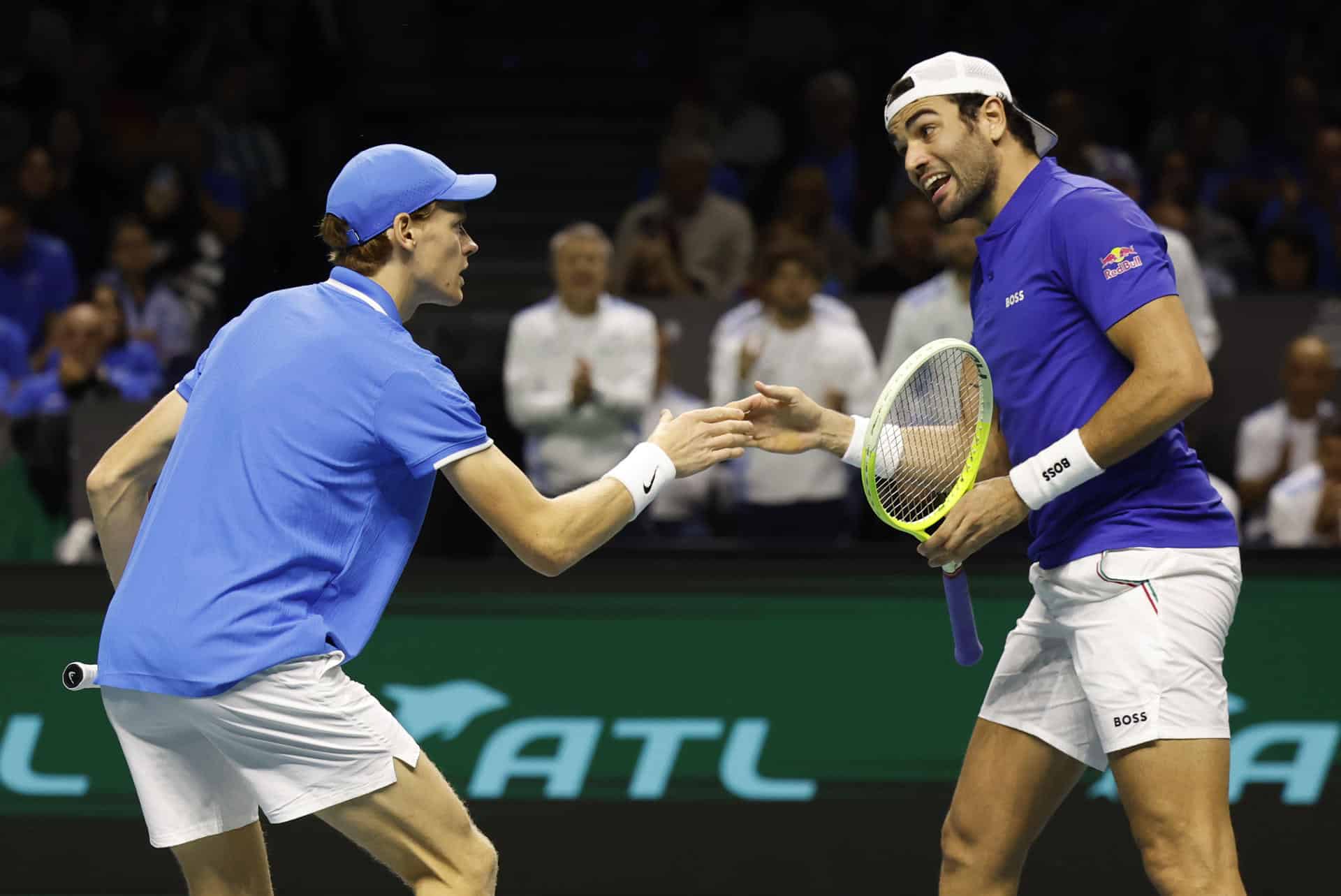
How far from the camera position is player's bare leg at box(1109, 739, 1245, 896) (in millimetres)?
3811

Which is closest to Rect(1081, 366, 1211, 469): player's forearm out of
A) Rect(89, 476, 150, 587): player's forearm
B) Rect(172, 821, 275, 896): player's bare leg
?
Rect(172, 821, 275, 896): player's bare leg

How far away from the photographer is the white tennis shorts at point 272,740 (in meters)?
3.63

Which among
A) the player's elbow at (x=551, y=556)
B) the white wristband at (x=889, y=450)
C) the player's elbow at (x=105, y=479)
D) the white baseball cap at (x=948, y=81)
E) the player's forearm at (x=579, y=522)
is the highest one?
the white baseball cap at (x=948, y=81)

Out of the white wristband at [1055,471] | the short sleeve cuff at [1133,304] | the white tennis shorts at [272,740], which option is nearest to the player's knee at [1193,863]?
the white wristband at [1055,471]

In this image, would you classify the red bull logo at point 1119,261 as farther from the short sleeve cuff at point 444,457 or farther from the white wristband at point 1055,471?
the short sleeve cuff at point 444,457

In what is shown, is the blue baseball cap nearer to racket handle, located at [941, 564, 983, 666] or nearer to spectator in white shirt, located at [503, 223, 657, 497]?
racket handle, located at [941, 564, 983, 666]

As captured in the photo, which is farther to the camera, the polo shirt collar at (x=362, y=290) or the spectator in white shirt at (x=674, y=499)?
the spectator in white shirt at (x=674, y=499)

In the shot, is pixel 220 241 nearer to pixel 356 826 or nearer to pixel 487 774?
pixel 487 774

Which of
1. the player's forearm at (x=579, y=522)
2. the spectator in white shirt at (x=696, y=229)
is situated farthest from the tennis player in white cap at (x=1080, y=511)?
the spectator in white shirt at (x=696, y=229)

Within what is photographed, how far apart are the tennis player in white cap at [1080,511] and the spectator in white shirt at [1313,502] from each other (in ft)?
10.0

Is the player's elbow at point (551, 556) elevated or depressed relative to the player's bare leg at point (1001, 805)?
elevated

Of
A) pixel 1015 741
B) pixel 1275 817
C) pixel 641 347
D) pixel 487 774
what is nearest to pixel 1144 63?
pixel 641 347

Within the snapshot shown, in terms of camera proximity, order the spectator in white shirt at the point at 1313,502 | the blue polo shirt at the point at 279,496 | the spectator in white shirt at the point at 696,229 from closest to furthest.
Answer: the blue polo shirt at the point at 279,496
the spectator in white shirt at the point at 1313,502
the spectator in white shirt at the point at 696,229

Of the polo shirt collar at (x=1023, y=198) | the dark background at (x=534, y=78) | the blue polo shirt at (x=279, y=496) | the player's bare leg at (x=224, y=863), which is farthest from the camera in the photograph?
the dark background at (x=534, y=78)
